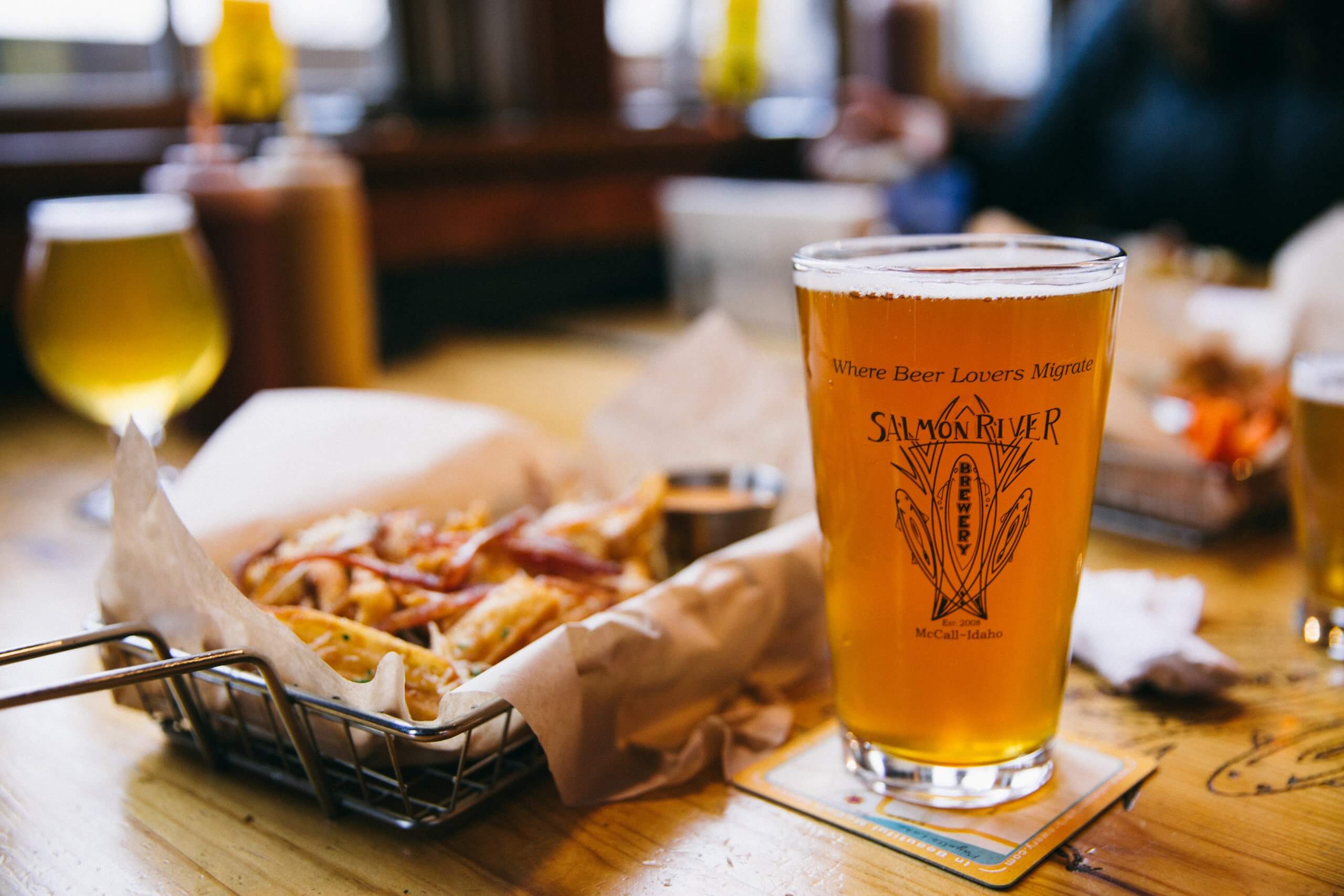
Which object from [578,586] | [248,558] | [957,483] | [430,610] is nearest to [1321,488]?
[957,483]

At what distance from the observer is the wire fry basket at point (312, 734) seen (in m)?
0.61

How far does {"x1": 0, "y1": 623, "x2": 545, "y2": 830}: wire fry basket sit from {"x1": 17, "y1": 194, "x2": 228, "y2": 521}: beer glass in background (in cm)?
62

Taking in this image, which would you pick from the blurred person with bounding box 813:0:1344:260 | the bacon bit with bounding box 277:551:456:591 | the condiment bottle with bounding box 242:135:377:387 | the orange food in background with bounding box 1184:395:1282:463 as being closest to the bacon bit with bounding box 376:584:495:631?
the bacon bit with bounding box 277:551:456:591

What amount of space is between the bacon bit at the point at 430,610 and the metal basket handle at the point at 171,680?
10cm

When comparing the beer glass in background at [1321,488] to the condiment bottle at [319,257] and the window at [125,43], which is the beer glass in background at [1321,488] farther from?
the window at [125,43]

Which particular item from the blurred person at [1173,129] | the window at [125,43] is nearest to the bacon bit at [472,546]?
the blurred person at [1173,129]

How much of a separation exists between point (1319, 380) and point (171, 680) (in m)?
0.89

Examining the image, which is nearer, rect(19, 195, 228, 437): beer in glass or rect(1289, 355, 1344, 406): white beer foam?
rect(1289, 355, 1344, 406): white beer foam

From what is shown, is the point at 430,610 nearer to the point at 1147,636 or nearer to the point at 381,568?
the point at 381,568

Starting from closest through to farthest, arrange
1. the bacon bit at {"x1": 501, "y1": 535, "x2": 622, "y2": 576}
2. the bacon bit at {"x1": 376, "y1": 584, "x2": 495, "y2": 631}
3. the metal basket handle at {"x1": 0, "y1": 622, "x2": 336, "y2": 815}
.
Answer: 1. the metal basket handle at {"x1": 0, "y1": 622, "x2": 336, "y2": 815}
2. the bacon bit at {"x1": 376, "y1": 584, "x2": 495, "y2": 631}
3. the bacon bit at {"x1": 501, "y1": 535, "x2": 622, "y2": 576}

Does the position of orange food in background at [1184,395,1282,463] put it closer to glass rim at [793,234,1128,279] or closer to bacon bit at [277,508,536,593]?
glass rim at [793,234,1128,279]

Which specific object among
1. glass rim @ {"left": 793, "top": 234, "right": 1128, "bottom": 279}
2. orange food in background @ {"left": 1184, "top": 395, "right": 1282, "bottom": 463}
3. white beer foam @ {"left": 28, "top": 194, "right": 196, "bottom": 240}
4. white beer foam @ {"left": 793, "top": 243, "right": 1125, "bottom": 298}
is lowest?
orange food in background @ {"left": 1184, "top": 395, "right": 1282, "bottom": 463}

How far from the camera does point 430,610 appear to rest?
77 cm

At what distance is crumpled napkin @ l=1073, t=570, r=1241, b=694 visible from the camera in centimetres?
80
